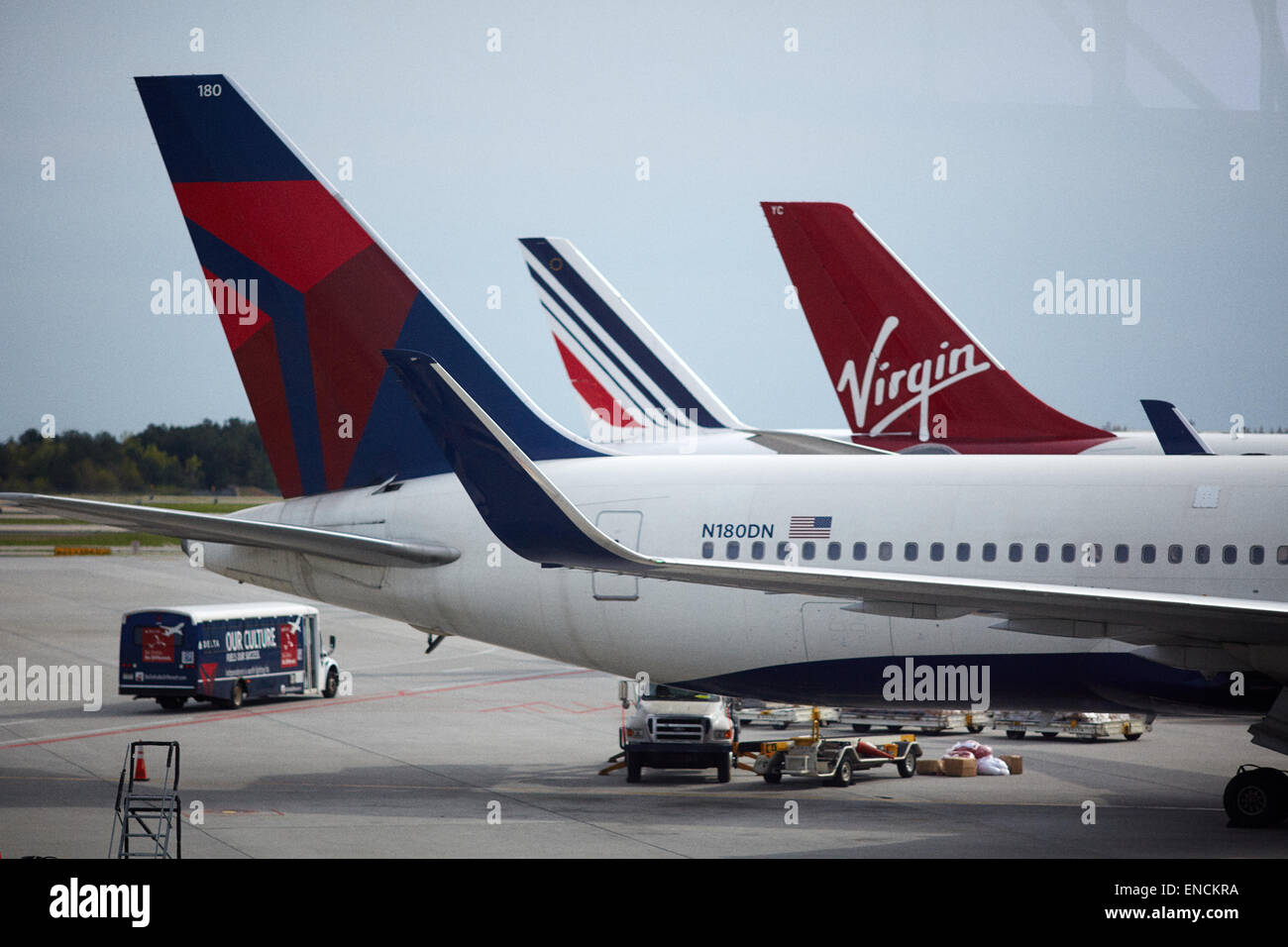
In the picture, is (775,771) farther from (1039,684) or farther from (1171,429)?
(1171,429)

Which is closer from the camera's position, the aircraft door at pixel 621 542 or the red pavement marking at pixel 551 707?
the aircraft door at pixel 621 542

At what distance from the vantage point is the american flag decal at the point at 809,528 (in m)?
20.6

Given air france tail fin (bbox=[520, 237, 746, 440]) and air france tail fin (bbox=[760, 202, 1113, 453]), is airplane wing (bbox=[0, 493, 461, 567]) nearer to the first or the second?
air france tail fin (bbox=[760, 202, 1113, 453])

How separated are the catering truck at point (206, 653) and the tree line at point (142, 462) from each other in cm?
374

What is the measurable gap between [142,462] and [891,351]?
97.5 ft

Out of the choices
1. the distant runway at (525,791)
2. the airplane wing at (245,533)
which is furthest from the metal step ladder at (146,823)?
the airplane wing at (245,533)

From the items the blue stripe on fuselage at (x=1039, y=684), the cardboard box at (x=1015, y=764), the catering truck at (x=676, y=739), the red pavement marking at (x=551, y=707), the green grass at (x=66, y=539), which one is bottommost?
the red pavement marking at (x=551, y=707)

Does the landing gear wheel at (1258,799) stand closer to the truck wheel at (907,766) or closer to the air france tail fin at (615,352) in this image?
the truck wheel at (907,766)

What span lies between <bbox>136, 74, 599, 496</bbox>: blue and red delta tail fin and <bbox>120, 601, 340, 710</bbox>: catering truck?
33.2 ft

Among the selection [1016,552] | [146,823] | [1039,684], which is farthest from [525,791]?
[1016,552]

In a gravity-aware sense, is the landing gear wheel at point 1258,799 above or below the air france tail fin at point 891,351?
below

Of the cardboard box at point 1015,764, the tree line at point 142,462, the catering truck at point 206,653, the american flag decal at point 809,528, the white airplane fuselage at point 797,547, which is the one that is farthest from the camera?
the tree line at point 142,462

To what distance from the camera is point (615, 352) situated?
40.1 meters

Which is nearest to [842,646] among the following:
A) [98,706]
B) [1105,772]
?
[1105,772]
